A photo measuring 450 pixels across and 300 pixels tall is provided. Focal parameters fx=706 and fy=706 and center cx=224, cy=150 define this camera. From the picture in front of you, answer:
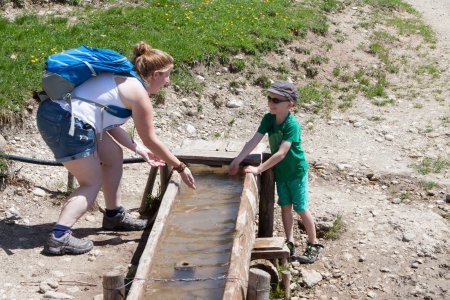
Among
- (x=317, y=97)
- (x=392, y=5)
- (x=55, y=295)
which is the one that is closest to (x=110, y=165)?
(x=55, y=295)

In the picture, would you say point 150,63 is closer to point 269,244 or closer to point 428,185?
point 269,244

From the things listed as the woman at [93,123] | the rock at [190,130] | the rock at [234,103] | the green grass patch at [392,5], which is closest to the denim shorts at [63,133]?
the woman at [93,123]

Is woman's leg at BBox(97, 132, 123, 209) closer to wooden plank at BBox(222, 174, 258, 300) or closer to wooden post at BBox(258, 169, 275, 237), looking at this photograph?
wooden plank at BBox(222, 174, 258, 300)

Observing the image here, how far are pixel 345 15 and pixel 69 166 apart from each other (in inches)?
434

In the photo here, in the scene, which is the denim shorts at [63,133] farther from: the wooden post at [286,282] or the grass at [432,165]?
the grass at [432,165]

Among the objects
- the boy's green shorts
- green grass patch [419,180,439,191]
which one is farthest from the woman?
green grass patch [419,180,439,191]

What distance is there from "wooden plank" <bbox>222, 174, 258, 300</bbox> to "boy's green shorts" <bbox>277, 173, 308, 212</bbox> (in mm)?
334

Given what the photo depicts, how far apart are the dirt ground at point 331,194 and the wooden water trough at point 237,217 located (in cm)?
57

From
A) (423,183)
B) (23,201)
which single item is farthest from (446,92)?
(23,201)

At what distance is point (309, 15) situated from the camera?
14.1m

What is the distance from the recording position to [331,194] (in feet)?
26.0

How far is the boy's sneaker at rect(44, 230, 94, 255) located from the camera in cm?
577

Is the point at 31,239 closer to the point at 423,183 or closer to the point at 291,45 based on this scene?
the point at 423,183

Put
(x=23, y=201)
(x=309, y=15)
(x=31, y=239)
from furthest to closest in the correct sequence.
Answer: (x=309, y=15) → (x=23, y=201) → (x=31, y=239)
